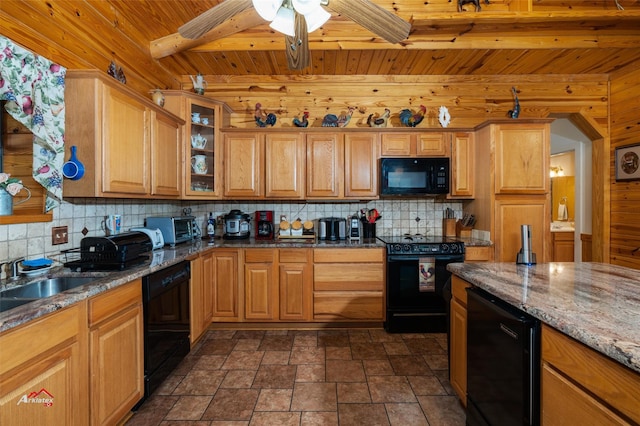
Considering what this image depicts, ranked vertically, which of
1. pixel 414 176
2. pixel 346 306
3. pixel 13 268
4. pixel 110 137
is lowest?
pixel 346 306

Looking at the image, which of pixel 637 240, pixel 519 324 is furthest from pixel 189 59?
pixel 637 240

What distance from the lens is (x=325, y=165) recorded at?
10.6 ft

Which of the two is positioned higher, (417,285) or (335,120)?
(335,120)

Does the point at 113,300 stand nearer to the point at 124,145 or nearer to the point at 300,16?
the point at 124,145

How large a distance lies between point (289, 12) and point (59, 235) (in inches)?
78.6

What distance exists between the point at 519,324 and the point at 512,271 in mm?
558

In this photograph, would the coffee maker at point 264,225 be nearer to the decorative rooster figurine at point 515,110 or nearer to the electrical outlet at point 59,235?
the electrical outlet at point 59,235

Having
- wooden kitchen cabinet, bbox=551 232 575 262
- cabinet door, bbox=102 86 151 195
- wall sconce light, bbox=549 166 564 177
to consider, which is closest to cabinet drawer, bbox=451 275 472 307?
cabinet door, bbox=102 86 151 195

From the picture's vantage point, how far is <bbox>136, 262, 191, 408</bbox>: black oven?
1.83 meters

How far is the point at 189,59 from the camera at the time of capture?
3.15m

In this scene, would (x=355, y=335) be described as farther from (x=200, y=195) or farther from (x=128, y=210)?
(x=128, y=210)

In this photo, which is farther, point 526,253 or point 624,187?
point 624,187

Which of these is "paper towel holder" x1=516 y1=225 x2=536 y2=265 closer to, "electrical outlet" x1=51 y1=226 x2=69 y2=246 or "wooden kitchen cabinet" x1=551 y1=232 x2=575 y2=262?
"electrical outlet" x1=51 y1=226 x2=69 y2=246

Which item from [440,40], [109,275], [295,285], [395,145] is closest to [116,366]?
[109,275]
